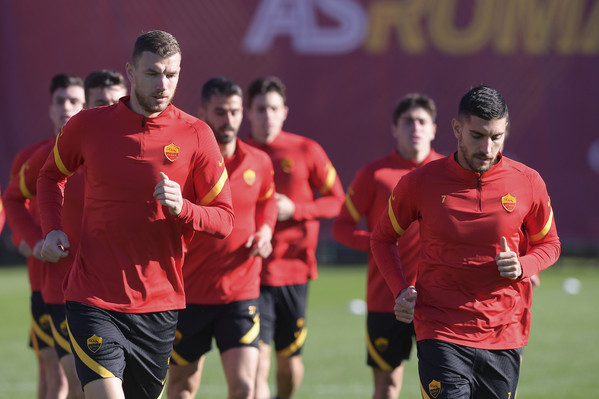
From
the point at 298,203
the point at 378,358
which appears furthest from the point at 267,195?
the point at 378,358

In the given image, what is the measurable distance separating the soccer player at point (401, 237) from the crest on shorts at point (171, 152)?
236 cm

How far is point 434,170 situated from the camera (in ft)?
18.8

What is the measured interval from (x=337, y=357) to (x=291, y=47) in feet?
36.7

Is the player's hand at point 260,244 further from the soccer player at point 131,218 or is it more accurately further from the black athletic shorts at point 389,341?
the soccer player at point 131,218

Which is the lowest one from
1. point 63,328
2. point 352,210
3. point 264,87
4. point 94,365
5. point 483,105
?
point 63,328

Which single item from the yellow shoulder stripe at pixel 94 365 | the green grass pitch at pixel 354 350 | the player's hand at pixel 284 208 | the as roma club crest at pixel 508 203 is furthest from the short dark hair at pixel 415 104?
the yellow shoulder stripe at pixel 94 365

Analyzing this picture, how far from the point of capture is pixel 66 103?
7766 mm

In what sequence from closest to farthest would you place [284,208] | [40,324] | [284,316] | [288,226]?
[40,324] < [284,208] < [284,316] < [288,226]

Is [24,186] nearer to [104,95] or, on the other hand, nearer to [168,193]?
[104,95]

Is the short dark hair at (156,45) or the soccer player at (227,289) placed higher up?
the short dark hair at (156,45)

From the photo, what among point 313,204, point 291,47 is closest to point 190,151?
point 313,204

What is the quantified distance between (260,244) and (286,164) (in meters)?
1.76

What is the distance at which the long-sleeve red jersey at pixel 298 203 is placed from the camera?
858 centimetres

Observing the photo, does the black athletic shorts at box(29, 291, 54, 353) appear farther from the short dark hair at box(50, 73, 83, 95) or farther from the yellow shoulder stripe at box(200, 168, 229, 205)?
the yellow shoulder stripe at box(200, 168, 229, 205)
